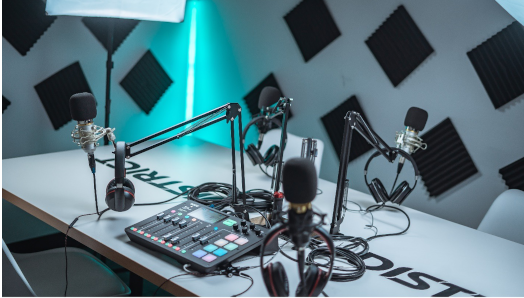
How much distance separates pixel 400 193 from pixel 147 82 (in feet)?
6.62

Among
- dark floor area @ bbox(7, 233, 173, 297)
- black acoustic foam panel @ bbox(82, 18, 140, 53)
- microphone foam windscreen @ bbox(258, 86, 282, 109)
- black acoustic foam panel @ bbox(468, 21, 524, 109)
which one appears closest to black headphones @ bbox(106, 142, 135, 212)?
microphone foam windscreen @ bbox(258, 86, 282, 109)

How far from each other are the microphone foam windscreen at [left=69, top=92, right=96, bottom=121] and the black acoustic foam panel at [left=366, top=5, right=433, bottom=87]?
5.35 feet

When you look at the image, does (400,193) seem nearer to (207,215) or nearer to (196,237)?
(207,215)

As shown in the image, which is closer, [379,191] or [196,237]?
[196,237]

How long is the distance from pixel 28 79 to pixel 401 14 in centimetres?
213

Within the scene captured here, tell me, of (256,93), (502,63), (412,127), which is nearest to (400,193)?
(412,127)

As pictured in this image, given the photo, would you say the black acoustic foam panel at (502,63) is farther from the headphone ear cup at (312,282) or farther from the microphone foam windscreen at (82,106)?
the microphone foam windscreen at (82,106)

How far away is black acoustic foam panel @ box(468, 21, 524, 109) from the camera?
230 cm

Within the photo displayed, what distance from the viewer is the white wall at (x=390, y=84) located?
95.4 inches

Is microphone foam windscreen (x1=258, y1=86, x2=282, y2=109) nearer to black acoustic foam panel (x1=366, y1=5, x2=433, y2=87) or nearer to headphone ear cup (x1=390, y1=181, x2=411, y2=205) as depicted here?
headphone ear cup (x1=390, y1=181, x2=411, y2=205)

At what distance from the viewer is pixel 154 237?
1646mm

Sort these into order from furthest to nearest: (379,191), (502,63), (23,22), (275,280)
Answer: (23,22)
(502,63)
(379,191)
(275,280)

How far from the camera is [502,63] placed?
2.36 m

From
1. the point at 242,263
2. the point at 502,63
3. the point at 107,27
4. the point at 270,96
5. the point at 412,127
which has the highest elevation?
the point at 107,27
